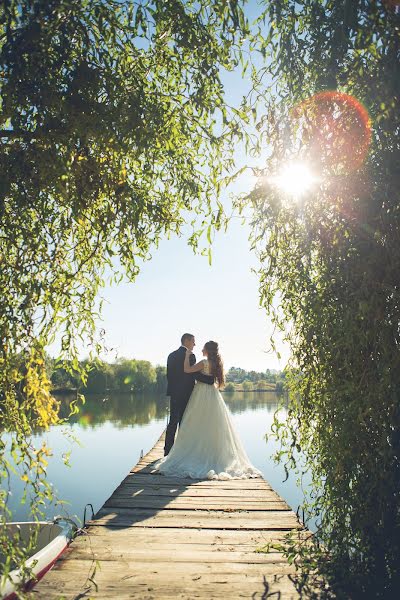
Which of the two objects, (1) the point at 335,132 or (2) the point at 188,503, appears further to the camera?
(2) the point at 188,503

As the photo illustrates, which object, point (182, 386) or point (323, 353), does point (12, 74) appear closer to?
point (323, 353)

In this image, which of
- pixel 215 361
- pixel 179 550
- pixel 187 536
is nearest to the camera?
pixel 179 550

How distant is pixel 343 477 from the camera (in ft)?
10.1

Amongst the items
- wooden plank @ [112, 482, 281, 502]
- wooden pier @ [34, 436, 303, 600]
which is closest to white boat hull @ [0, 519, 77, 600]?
wooden pier @ [34, 436, 303, 600]

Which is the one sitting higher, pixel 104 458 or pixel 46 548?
pixel 46 548

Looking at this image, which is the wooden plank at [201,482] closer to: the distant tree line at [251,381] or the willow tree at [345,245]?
the willow tree at [345,245]

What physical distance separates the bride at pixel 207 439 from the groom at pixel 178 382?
123mm

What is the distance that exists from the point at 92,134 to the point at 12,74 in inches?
22.1

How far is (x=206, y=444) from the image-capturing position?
26.5 feet

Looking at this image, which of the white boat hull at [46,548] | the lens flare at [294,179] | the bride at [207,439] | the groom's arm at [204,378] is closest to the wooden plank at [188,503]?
the white boat hull at [46,548]

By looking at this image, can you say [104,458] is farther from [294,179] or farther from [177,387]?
[294,179]

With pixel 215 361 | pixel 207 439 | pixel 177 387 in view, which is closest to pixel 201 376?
pixel 215 361

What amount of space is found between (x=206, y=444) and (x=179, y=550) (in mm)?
4039

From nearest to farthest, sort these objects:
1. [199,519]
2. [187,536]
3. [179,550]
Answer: [179,550] → [187,536] → [199,519]
